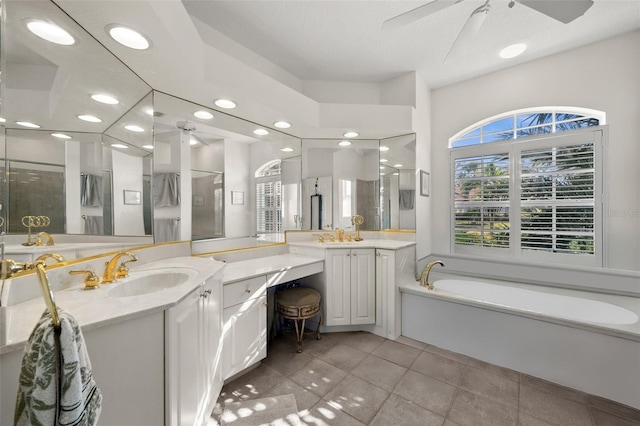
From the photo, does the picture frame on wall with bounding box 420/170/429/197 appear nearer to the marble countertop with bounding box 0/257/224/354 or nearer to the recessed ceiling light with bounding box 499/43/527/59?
the recessed ceiling light with bounding box 499/43/527/59

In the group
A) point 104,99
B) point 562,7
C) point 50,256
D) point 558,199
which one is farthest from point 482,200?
point 50,256

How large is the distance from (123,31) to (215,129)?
1.02m

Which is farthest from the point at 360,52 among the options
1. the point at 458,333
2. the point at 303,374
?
the point at 303,374

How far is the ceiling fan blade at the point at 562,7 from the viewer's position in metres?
1.39

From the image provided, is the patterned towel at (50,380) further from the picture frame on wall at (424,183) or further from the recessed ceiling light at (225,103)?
the picture frame on wall at (424,183)

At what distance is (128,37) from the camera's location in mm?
1299

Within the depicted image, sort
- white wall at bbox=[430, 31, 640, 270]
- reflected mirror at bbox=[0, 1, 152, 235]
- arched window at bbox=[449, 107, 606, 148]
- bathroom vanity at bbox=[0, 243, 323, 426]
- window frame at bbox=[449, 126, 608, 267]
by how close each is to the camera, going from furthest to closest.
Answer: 1. arched window at bbox=[449, 107, 606, 148]
2. window frame at bbox=[449, 126, 608, 267]
3. white wall at bbox=[430, 31, 640, 270]
4. reflected mirror at bbox=[0, 1, 152, 235]
5. bathroom vanity at bbox=[0, 243, 323, 426]

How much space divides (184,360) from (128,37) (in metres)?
1.65

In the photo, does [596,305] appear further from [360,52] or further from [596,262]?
[360,52]

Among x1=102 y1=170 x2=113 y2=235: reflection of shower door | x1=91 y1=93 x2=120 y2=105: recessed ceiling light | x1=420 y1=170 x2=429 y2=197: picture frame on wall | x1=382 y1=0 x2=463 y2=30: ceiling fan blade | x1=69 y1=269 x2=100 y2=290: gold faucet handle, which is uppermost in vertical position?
x1=382 y1=0 x2=463 y2=30: ceiling fan blade

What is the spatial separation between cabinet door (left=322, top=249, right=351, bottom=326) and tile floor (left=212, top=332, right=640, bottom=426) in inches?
12.3

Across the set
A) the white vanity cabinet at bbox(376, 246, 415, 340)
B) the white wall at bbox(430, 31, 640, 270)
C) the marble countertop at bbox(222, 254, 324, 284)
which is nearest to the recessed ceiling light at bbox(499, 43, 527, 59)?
the white wall at bbox(430, 31, 640, 270)

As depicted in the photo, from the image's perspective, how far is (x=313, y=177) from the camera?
9.86 feet

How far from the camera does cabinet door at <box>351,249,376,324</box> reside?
2604 mm
